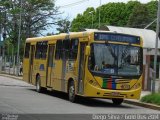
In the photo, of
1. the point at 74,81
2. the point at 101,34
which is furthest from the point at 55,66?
the point at 101,34

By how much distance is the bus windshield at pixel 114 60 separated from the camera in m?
20.3

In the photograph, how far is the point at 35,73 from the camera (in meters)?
28.9

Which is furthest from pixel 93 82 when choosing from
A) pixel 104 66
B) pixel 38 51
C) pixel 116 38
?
pixel 38 51

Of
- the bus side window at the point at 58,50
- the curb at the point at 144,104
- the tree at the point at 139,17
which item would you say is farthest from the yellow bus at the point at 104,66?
the tree at the point at 139,17

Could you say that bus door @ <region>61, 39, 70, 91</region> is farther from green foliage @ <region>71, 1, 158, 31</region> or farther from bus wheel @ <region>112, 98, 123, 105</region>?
green foliage @ <region>71, 1, 158, 31</region>

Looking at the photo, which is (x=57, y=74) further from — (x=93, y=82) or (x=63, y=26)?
(x=63, y=26)

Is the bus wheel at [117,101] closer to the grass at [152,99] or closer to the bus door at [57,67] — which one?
the grass at [152,99]

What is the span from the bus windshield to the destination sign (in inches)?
10.1

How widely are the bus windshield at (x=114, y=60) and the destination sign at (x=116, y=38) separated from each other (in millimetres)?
256

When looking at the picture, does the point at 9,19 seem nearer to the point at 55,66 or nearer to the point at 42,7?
the point at 42,7

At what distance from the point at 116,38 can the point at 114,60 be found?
0.97m

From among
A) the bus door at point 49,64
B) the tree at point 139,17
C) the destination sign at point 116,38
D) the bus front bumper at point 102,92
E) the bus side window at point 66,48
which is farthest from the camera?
the tree at point 139,17

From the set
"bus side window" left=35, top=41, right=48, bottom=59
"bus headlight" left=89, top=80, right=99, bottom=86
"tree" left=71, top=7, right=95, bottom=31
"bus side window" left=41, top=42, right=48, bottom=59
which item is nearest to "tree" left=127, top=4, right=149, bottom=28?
"tree" left=71, top=7, right=95, bottom=31

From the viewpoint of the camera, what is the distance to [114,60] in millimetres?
20469
